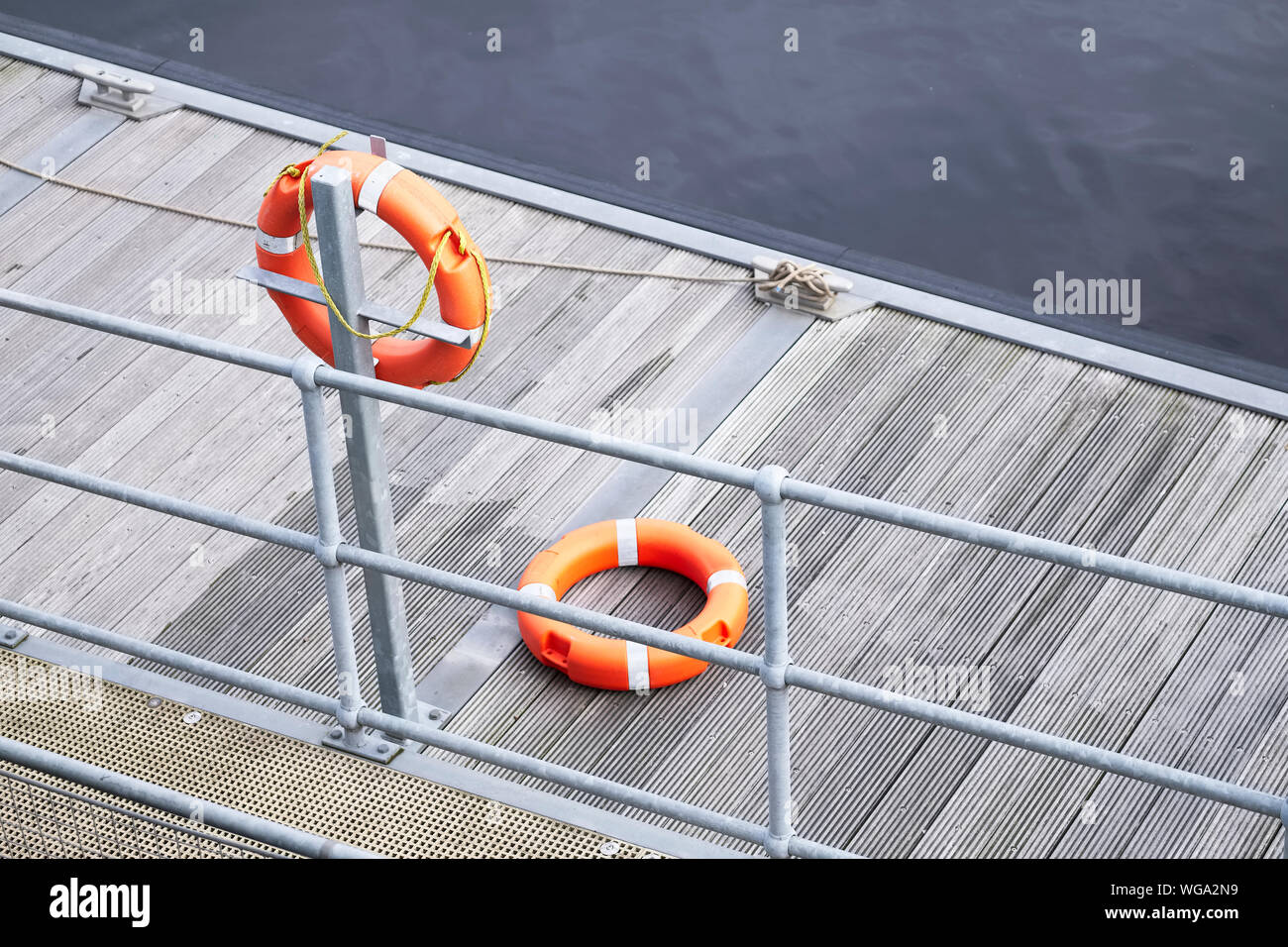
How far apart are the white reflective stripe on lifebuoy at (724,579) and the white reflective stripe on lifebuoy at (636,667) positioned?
0.97 ft

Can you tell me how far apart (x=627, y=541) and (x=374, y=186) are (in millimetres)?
1404

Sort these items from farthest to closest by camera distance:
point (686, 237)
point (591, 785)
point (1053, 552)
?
1. point (686, 237)
2. point (591, 785)
3. point (1053, 552)

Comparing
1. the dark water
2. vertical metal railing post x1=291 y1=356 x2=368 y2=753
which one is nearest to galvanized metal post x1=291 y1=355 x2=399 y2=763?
vertical metal railing post x1=291 y1=356 x2=368 y2=753

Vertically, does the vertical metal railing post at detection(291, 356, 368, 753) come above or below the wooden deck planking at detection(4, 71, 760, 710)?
above

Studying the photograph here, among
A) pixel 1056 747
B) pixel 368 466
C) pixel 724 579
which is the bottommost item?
pixel 724 579

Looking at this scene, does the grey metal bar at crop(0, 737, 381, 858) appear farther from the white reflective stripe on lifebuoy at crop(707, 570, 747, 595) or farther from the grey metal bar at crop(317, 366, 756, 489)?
the white reflective stripe on lifebuoy at crop(707, 570, 747, 595)

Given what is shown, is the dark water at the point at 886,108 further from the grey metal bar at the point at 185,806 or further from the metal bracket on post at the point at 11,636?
the grey metal bar at the point at 185,806

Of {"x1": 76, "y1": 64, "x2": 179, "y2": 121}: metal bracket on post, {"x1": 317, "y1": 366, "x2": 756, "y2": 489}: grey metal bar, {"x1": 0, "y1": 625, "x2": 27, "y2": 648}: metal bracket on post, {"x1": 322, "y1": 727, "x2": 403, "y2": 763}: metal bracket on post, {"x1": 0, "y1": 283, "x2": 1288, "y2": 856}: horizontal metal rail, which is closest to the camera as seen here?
{"x1": 0, "y1": 283, "x2": 1288, "y2": 856}: horizontal metal rail

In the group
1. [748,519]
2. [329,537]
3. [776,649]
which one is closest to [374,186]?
[329,537]

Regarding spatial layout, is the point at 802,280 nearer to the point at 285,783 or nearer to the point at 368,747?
the point at 368,747

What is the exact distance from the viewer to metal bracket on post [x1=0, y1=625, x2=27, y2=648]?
3.54 metres

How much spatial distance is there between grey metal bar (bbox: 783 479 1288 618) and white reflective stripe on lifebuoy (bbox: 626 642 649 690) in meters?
1.92

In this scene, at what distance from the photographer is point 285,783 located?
3.09 meters
